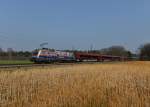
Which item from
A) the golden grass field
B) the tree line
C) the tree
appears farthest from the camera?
the tree

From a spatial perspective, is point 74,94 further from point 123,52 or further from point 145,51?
point 123,52

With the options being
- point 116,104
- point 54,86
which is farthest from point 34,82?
point 116,104

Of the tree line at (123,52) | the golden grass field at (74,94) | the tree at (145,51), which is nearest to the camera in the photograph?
the golden grass field at (74,94)

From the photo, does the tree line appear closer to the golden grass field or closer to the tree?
the tree

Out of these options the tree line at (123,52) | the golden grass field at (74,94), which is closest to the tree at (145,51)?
the tree line at (123,52)

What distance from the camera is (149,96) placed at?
9953 mm

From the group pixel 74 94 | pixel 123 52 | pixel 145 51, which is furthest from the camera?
pixel 123 52

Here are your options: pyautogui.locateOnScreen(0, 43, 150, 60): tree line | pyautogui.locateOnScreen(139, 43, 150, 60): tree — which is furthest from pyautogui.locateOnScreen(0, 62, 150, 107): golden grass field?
pyautogui.locateOnScreen(139, 43, 150, 60): tree

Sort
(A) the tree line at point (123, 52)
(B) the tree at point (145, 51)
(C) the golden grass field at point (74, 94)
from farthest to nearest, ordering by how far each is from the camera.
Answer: (B) the tree at point (145, 51), (A) the tree line at point (123, 52), (C) the golden grass field at point (74, 94)

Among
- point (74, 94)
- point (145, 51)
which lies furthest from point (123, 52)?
point (74, 94)

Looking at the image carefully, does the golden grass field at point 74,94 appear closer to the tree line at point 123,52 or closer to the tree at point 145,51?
the tree line at point 123,52

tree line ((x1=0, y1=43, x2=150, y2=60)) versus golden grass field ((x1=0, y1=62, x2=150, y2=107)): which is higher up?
tree line ((x1=0, y1=43, x2=150, y2=60))

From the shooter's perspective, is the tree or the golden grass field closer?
the golden grass field

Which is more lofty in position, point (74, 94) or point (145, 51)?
point (145, 51)
